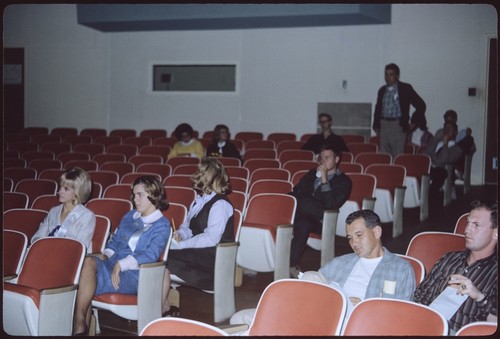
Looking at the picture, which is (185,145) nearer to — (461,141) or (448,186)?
(448,186)

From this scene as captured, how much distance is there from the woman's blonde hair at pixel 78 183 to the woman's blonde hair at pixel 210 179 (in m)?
0.76

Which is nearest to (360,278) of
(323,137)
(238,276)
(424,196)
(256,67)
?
(238,276)

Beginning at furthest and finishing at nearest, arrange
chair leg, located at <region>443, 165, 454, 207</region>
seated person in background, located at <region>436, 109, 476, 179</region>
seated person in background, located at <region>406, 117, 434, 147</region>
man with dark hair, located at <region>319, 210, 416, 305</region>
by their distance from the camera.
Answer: seated person in background, located at <region>406, 117, 434, 147</region>, seated person in background, located at <region>436, 109, 476, 179</region>, chair leg, located at <region>443, 165, 454, 207</region>, man with dark hair, located at <region>319, 210, 416, 305</region>

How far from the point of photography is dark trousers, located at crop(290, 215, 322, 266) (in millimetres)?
5281

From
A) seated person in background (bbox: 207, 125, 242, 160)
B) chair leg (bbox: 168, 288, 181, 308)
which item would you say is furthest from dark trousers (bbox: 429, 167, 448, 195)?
chair leg (bbox: 168, 288, 181, 308)

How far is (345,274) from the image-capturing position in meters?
3.31

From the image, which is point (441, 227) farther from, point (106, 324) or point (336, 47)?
point (336, 47)

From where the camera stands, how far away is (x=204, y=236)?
442 centimetres

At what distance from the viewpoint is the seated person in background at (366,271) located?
9.91 feet

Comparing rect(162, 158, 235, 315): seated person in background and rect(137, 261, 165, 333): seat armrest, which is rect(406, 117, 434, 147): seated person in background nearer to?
rect(162, 158, 235, 315): seated person in background

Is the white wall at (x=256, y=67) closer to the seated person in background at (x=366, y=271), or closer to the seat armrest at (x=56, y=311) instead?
the seated person in background at (x=366, y=271)

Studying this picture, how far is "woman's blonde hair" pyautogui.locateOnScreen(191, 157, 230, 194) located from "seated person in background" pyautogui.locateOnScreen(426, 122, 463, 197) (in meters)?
3.86

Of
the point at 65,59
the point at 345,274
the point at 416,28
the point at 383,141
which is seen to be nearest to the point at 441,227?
the point at 383,141

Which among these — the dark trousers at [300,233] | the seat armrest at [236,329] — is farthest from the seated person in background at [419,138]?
the seat armrest at [236,329]
